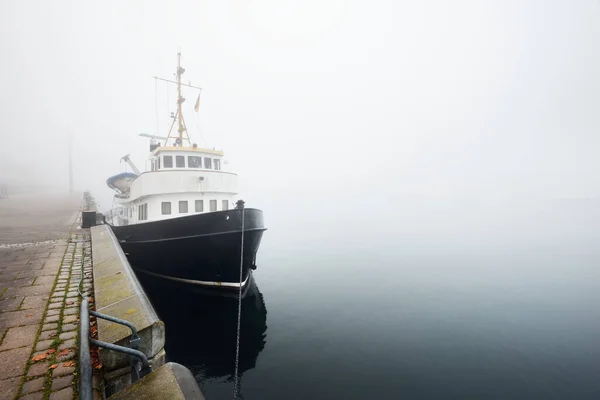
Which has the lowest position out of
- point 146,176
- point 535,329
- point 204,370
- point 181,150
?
point 535,329

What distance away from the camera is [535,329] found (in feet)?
35.2

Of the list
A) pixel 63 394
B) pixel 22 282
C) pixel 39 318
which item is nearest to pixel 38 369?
pixel 63 394

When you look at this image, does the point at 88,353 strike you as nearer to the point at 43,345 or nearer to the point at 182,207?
the point at 43,345

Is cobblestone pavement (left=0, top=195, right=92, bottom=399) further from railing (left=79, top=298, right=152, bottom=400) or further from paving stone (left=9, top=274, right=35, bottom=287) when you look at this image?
railing (left=79, top=298, right=152, bottom=400)

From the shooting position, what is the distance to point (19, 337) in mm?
3809

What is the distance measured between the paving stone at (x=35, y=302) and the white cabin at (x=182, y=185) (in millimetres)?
6839

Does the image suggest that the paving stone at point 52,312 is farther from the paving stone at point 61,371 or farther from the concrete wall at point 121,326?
the paving stone at point 61,371

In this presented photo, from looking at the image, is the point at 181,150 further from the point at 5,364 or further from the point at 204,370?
the point at 5,364

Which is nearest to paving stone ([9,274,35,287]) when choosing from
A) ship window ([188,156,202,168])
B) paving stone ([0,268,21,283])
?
paving stone ([0,268,21,283])

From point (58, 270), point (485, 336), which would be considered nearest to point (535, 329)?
point (485, 336)

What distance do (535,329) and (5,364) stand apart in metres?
15.2

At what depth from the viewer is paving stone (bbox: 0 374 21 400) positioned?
279 centimetres

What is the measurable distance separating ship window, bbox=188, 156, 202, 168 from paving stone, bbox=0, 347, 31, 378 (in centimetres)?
1029

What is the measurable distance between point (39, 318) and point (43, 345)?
1035mm
